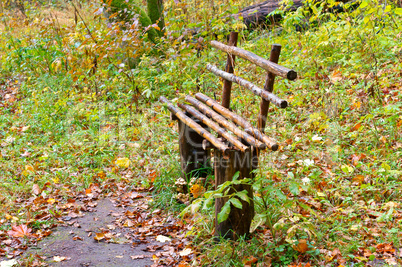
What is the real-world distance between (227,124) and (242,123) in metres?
0.20

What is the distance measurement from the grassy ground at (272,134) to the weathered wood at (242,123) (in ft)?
0.82

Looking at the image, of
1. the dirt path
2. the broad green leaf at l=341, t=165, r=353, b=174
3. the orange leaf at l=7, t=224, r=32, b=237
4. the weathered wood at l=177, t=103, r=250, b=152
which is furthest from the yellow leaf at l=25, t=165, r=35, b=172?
the broad green leaf at l=341, t=165, r=353, b=174

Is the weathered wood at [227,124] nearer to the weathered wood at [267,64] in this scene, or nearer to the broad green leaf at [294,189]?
the broad green leaf at [294,189]

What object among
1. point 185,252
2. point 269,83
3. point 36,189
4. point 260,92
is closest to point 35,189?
point 36,189

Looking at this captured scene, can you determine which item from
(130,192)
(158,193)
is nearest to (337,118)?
(158,193)

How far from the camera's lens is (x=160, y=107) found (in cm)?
673

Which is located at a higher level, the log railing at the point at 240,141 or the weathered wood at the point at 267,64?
the weathered wood at the point at 267,64

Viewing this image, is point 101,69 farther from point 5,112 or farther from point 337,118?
point 337,118

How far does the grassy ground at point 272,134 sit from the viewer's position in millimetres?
3137

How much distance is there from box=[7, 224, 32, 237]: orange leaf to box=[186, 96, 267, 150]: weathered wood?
2.28 metres

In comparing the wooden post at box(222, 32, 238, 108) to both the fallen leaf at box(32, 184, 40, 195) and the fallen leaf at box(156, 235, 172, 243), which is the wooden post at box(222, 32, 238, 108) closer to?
the fallen leaf at box(156, 235, 172, 243)

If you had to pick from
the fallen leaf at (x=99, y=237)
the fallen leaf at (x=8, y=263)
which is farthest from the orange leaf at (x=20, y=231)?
the fallen leaf at (x=99, y=237)

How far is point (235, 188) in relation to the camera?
311 cm

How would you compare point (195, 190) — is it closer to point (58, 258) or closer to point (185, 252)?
point (185, 252)
